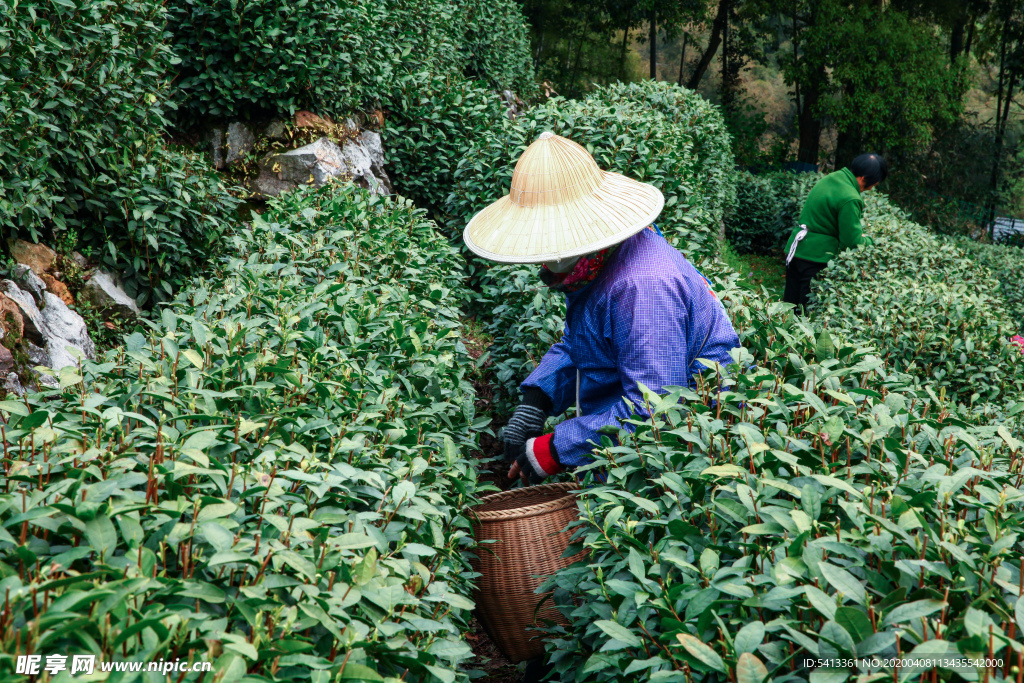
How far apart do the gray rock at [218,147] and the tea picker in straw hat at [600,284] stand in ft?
12.8

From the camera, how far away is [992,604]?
125 cm

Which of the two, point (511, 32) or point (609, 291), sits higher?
point (511, 32)

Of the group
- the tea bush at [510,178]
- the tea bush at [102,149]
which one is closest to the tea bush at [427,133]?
the tea bush at [510,178]

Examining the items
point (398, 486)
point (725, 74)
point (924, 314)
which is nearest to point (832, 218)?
point (924, 314)

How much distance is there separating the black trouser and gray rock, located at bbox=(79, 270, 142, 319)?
538cm

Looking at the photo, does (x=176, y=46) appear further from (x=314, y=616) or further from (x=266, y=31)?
(x=314, y=616)

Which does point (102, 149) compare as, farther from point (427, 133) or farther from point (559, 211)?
point (427, 133)

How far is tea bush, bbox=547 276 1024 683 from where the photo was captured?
49.5 inches

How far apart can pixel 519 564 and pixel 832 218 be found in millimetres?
5273

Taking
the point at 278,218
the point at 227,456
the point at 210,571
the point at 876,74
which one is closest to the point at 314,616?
the point at 210,571

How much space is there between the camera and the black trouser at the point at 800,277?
21.1ft

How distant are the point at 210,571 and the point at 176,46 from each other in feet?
16.8

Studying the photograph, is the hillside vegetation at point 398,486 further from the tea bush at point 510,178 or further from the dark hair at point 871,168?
the dark hair at point 871,168

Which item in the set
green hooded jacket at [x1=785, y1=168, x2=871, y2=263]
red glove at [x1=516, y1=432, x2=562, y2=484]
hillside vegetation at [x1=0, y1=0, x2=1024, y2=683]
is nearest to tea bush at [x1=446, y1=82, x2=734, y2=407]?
hillside vegetation at [x1=0, y1=0, x2=1024, y2=683]
